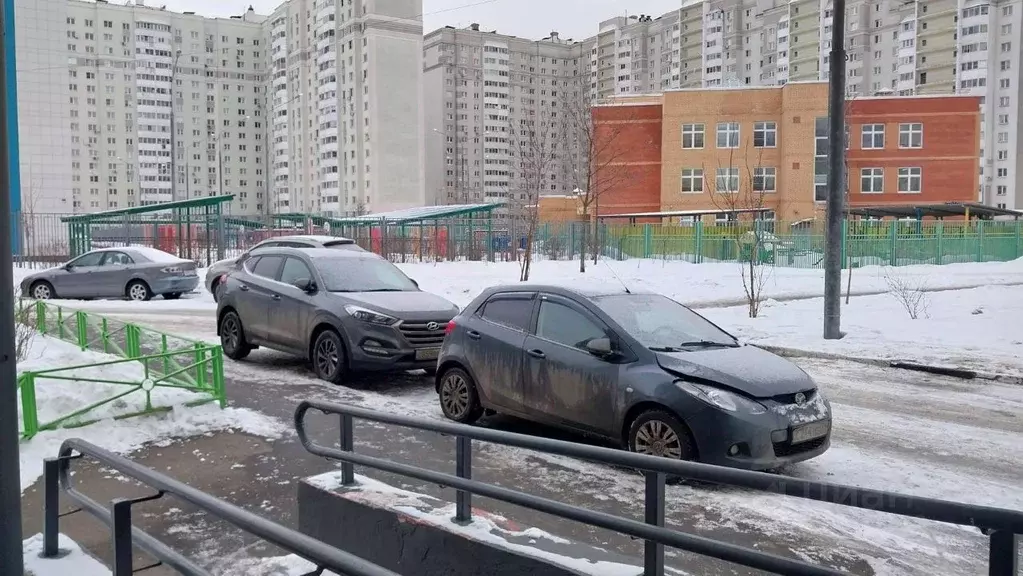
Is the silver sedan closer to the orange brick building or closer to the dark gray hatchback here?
the dark gray hatchback

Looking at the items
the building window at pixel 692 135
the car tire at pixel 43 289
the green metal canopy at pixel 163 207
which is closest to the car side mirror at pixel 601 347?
the car tire at pixel 43 289

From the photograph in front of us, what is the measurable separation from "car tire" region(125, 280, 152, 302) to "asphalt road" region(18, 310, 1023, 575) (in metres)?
13.3

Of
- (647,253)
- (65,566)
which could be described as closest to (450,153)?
(647,253)

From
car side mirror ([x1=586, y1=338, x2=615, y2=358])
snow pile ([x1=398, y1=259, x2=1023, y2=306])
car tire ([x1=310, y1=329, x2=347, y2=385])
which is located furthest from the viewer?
snow pile ([x1=398, y1=259, x2=1023, y2=306])

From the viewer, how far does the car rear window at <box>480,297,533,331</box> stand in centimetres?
834

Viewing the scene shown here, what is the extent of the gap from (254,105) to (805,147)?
88290 mm

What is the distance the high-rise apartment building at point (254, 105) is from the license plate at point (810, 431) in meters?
87.5

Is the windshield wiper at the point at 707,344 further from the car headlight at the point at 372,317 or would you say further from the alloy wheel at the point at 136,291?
the alloy wheel at the point at 136,291

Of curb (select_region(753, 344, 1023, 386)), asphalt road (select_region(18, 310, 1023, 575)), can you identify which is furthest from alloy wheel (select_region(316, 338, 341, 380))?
curb (select_region(753, 344, 1023, 386))

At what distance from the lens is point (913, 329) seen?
15.8 meters

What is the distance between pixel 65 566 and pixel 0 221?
6.98 feet

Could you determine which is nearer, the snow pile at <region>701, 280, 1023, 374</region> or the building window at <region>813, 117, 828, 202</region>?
the snow pile at <region>701, 280, 1023, 374</region>

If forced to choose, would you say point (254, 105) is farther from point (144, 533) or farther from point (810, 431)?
point (144, 533)

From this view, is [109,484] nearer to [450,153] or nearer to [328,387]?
[328,387]
